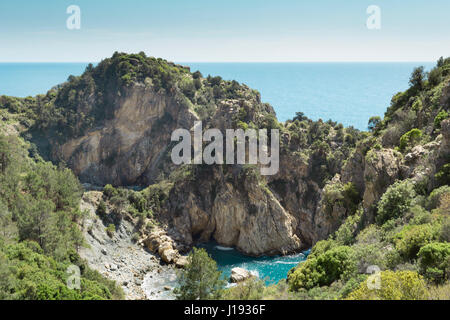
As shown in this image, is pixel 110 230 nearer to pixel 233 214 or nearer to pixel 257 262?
pixel 233 214

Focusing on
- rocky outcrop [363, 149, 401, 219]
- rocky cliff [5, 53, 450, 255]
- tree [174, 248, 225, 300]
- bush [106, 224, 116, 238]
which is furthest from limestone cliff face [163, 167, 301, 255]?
tree [174, 248, 225, 300]

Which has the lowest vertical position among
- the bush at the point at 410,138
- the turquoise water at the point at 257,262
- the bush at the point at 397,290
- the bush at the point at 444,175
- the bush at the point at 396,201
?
the turquoise water at the point at 257,262

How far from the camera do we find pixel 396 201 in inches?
1131

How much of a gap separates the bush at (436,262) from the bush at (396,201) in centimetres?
873

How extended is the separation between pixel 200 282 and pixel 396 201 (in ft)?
56.3


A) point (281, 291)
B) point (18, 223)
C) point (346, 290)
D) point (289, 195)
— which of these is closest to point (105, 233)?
point (18, 223)

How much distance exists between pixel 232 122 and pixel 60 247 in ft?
114

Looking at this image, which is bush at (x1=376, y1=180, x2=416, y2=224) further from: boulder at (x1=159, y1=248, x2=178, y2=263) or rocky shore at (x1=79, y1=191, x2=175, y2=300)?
boulder at (x1=159, y1=248, x2=178, y2=263)

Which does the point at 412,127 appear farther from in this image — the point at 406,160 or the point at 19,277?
the point at 19,277

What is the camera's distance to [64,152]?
269 ft

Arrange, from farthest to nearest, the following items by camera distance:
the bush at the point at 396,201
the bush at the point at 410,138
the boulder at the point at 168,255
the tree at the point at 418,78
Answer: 1. the boulder at the point at 168,255
2. the tree at the point at 418,78
3. the bush at the point at 410,138
4. the bush at the point at 396,201

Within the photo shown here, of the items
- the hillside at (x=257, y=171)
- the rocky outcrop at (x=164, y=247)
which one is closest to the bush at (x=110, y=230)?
the hillside at (x=257, y=171)

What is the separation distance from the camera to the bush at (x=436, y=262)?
59.1 feet

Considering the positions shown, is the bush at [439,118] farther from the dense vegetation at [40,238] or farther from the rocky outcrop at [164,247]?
the rocky outcrop at [164,247]
